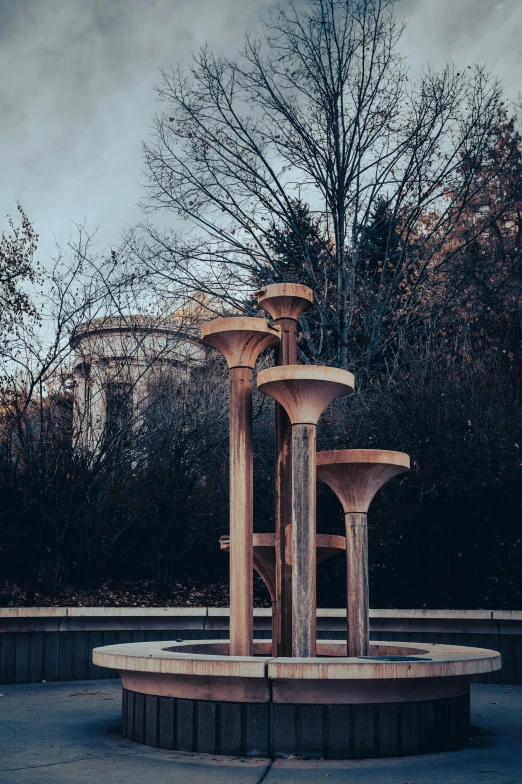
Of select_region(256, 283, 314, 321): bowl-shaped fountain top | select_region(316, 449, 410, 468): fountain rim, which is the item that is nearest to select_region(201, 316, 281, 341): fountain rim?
select_region(256, 283, 314, 321): bowl-shaped fountain top

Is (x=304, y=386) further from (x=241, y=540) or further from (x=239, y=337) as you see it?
(x=241, y=540)

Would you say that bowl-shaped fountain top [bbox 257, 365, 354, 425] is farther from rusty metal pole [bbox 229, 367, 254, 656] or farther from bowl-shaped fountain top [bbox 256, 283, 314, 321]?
bowl-shaped fountain top [bbox 256, 283, 314, 321]

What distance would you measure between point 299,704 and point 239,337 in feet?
10.3

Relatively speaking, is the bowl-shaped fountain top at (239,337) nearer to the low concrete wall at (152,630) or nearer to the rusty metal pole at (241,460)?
the rusty metal pole at (241,460)

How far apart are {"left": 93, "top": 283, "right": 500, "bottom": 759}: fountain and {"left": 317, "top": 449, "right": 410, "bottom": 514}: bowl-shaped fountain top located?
0.04ft

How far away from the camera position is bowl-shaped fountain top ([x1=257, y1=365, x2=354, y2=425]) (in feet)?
22.2

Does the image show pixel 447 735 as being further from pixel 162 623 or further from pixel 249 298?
pixel 249 298

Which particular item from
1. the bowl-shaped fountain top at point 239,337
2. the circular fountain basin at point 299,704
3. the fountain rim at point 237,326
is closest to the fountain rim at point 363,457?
the bowl-shaped fountain top at point 239,337

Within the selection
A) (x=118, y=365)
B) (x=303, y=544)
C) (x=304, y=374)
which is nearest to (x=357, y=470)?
(x=303, y=544)

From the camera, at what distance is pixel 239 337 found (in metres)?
7.41

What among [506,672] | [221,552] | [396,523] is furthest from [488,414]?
[221,552]

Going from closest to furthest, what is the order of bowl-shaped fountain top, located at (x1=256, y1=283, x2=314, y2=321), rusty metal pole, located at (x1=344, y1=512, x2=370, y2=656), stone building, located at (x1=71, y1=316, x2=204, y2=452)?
1. rusty metal pole, located at (x1=344, y1=512, x2=370, y2=656)
2. bowl-shaped fountain top, located at (x1=256, y1=283, x2=314, y2=321)
3. stone building, located at (x1=71, y1=316, x2=204, y2=452)

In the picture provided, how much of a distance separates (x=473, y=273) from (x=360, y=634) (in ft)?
45.5

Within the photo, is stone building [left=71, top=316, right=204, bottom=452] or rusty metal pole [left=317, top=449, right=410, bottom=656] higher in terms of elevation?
stone building [left=71, top=316, right=204, bottom=452]
